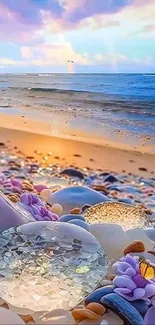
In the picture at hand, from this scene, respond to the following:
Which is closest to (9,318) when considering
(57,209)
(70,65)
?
(57,209)

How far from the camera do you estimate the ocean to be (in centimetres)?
745

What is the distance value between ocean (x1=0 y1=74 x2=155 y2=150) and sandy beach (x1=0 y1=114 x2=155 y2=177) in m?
0.77

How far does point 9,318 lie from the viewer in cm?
128

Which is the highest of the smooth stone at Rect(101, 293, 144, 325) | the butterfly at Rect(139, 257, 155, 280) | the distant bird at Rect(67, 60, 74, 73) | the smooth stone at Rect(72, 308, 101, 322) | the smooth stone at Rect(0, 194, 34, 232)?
the distant bird at Rect(67, 60, 74, 73)

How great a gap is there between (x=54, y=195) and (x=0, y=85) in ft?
25.4

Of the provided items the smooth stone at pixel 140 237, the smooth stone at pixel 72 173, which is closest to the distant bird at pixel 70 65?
the smooth stone at pixel 72 173

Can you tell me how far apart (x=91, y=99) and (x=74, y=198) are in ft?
23.8

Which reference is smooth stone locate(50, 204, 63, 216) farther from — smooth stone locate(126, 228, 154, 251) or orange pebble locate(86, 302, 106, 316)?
orange pebble locate(86, 302, 106, 316)

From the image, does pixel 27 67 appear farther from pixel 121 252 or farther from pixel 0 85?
pixel 121 252

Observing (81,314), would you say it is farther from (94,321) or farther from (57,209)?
(57,209)

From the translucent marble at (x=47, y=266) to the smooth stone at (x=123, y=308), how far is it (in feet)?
0.30

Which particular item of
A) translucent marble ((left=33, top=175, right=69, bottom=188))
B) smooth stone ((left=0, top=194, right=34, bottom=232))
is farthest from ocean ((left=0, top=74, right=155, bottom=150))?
smooth stone ((left=0, top=194, right=34, bottom=232))

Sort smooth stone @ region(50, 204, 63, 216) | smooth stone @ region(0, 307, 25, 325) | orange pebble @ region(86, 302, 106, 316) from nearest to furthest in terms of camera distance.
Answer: smooth stone @ region(0, 307, 25, 325), orange pebble @ region(86, 302, 106, 316), smooth stone @ region(50, 204, 63, 216)

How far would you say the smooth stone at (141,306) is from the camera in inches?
54.9
